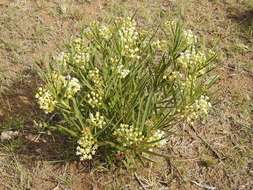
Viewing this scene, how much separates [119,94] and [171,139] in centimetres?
62

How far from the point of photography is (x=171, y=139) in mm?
3207

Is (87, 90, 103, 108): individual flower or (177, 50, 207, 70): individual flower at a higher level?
(177, 50, 207, 70): individual flower

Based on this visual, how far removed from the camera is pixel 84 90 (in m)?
2.91

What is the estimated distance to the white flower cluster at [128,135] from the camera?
255 cm

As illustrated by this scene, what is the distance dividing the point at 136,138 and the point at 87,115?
0.41 m

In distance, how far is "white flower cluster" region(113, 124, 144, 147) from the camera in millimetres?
2549

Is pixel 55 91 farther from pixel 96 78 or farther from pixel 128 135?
pixel 128 135

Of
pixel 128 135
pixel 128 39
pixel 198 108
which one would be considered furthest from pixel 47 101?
pixel 198 108

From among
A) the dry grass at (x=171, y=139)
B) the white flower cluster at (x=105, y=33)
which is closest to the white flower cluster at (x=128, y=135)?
the dry grass at (x=171, y=139)

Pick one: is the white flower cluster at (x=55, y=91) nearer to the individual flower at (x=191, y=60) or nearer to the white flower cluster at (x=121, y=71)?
the white flower cluster at (x=121, y=71)

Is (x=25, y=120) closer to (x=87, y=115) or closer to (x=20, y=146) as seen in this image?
(x=20, y=146)

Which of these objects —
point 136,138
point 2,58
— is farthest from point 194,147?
point 2,58

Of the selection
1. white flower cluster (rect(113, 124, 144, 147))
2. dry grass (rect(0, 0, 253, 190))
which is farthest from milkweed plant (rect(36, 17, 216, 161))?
dry grass (rect(0, 0, 253, 190))

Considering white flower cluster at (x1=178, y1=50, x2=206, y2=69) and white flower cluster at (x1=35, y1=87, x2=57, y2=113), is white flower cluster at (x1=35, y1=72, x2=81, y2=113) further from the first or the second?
white flower cluster at (x1=178, y1=50, x2=206, y2=69)
